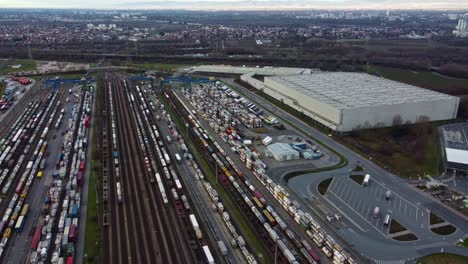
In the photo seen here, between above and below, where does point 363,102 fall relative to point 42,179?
above

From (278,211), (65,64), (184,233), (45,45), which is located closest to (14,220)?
(184,233)

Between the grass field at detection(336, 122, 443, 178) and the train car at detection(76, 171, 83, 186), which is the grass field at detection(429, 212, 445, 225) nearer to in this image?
the grass field at detection(336, 122, 443, 178)

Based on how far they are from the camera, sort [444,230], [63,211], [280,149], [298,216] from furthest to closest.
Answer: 1. [280,149]
2. [63,211]
3. [298,216]
4. [444,230]

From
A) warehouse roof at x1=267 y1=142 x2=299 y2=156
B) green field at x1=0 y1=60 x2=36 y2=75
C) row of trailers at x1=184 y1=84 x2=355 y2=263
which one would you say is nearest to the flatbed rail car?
row of trailers at x1=184 y1=84 x2=355 y2=263

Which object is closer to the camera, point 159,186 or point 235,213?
point 235,213

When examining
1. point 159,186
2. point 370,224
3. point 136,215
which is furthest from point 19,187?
point 370,224

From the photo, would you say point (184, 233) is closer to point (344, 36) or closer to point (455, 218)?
point (455, 218)

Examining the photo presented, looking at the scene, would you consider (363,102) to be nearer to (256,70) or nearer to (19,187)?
(256,70)
